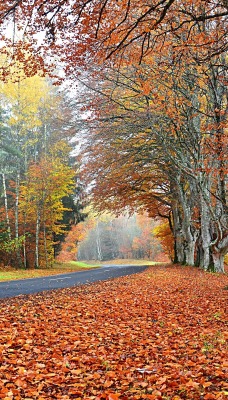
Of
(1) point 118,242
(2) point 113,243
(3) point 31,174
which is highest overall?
(3) point 31,174

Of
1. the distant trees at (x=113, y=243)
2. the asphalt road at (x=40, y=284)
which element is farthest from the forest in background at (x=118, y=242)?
the asphalt road at (x=40, y=284)

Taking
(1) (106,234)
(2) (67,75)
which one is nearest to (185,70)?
(2) (67,75)

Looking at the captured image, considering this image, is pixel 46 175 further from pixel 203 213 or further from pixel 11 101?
pixel 203 213

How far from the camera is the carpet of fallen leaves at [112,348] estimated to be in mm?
4078

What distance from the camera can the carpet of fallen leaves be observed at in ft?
13.4

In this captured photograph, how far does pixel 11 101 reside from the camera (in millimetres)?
22250

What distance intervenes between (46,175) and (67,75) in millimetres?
13707

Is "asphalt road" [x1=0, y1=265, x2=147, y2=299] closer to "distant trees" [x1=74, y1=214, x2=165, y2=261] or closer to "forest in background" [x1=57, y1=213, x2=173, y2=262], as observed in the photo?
"forest in background" [x1=57, y1=213, x2=173, y2=262]

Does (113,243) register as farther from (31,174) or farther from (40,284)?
(40,284)

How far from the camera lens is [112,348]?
570 centimetres

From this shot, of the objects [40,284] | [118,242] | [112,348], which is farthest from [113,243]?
[112,348]

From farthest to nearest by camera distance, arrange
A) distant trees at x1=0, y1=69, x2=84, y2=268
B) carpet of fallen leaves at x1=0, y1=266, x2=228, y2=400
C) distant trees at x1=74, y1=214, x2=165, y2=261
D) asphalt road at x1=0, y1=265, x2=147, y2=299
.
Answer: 1. distant trees at x1=74, y1=214, x2=165, y2=261
2. distant trees at x1=0, y1=69, x2=84, y2=268
3. asphalt road at x1=0, y1=265, x2=147, y2=299
4. carpet of fallen leaves at x1=0, y1=266, x2=228, y2=400

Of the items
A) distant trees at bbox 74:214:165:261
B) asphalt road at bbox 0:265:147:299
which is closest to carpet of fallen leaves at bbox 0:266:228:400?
asphalt road at bbox 0:265:147:299

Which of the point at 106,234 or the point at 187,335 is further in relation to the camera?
the point at 106,234
